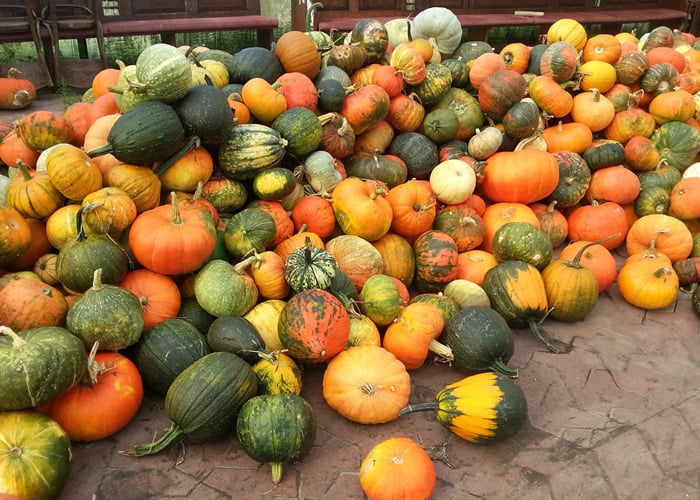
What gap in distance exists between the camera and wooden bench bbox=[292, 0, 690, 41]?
34.0 feet

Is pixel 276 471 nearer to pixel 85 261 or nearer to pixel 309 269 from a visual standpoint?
pixel 309 269

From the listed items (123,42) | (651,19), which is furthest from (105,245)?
(651,19)

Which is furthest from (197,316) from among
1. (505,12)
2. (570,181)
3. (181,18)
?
(505,12)

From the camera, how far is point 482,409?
9.87 feet

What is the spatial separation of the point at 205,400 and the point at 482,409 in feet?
4.79

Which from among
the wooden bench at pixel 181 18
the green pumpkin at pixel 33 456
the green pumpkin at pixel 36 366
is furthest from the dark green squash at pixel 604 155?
the wooden bench at pixel 181 18

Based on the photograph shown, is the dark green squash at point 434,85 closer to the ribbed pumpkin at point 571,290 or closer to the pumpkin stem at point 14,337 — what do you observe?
the ribbed pumpkin at point 571,290

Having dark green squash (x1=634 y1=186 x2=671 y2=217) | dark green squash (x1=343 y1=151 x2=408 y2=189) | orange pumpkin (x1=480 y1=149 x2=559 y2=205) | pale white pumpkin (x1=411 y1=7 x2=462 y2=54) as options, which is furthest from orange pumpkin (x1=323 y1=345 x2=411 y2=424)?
pale white pumpkin (x1=411 y1=7 x2=462 y2=54)

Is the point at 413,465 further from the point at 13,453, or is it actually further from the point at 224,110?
the point at 224,110

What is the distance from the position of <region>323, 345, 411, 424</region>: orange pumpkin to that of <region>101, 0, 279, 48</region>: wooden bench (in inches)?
308

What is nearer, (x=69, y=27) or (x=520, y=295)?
(x=520, y=295)

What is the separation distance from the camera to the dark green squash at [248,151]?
416 centimetres

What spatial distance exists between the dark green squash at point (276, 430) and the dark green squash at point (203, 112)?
1.94 metres

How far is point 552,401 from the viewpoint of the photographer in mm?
3496
